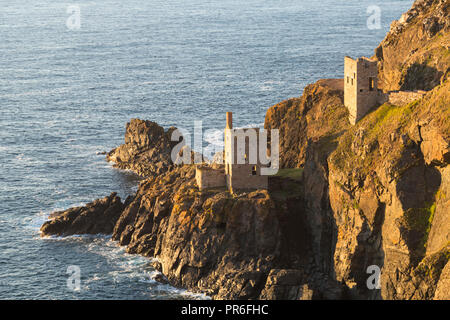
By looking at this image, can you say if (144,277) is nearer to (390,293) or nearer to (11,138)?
(390,293)

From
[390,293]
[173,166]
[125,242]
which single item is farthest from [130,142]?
[390,293]

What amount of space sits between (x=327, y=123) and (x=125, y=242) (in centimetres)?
3492

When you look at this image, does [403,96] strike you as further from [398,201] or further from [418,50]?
[418,50]

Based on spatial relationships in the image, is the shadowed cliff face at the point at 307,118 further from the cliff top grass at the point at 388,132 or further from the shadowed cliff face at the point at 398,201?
the shadowed cliff face at the point at 398,201

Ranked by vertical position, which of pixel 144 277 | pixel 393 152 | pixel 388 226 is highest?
pixel 393 152

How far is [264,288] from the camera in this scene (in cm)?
10619

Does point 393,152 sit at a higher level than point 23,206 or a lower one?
higher

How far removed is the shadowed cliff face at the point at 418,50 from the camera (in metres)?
120

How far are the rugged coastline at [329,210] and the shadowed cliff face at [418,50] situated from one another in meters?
→ 0.21

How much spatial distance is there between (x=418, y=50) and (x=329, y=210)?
105ft

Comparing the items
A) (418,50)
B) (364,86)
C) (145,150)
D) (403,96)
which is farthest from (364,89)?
(145,150)

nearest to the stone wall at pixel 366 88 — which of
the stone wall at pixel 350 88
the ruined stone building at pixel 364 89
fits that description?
the ruined stone building at pixel 364 89

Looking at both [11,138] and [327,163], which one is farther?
[11,138]

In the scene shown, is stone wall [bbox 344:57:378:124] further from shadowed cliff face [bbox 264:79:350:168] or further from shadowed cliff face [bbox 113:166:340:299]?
shadowed cliff face [bbox 113:166:340:299]
